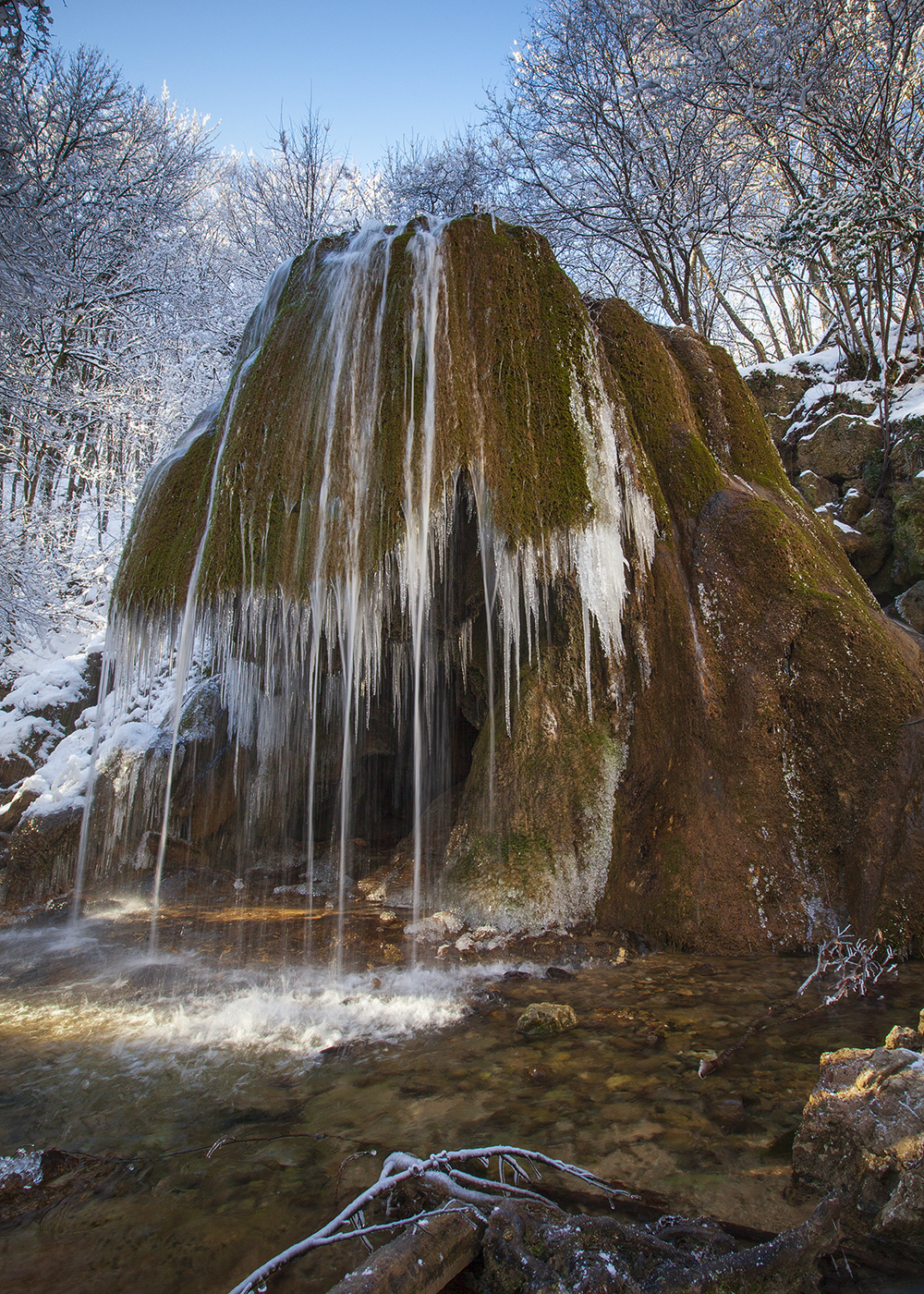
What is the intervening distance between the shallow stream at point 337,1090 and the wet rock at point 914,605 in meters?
5.39

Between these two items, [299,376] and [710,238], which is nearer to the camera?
[299,376]

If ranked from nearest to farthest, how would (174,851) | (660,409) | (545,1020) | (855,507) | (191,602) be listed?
(545,1020) → (191,602) → (660,409) → (174,851) → (855,507)

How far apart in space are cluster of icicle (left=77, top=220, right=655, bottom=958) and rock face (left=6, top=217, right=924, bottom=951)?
2 centimetres

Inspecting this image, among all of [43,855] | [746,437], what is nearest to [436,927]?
[43,855]

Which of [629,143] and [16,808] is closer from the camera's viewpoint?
[16,808]

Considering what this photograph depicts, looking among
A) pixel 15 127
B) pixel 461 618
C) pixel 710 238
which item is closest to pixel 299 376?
pixel 461 618

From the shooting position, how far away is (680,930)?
4.70 metres

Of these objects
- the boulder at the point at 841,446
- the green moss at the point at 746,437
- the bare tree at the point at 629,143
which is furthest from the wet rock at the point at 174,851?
the bare tree at the point at 629,143

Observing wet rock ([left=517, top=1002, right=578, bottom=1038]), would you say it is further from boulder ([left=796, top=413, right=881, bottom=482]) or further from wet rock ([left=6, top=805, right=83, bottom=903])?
boulder ([left=796, top=413, right=881, bottom=482])

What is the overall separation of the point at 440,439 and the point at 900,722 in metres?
3.82

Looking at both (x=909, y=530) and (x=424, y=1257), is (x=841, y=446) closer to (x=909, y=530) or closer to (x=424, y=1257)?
(x=909, y=530)

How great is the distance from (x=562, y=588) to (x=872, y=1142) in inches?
154

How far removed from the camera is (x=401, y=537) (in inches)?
199

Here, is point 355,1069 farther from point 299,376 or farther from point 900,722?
point 299,376
